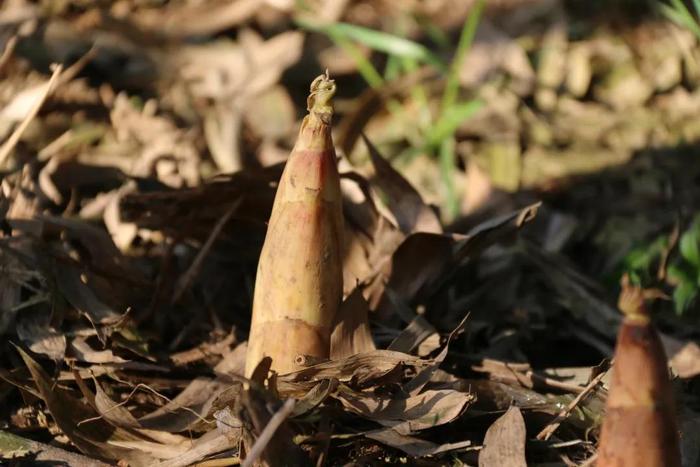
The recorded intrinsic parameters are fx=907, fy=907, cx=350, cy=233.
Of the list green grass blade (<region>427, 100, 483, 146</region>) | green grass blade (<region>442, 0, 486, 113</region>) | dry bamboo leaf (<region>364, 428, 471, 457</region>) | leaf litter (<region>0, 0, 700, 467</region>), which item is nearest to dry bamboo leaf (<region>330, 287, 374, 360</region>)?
leaf litter (<region>0, 0, 700, 467</region>)

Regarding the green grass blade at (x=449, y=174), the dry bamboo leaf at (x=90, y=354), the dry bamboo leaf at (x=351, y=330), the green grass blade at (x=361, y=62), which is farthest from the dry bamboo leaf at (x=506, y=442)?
the green grass blade at (x=361, y=62)

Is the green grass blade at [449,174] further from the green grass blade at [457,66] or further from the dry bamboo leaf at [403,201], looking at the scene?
the dry bamboo leaf at [403,201]

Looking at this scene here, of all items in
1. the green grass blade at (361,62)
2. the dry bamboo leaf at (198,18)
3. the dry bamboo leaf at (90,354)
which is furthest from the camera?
the dry bamboo leaf at (198,18)

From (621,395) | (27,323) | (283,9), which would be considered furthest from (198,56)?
(621,395)

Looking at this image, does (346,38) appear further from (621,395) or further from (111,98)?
(621,395)

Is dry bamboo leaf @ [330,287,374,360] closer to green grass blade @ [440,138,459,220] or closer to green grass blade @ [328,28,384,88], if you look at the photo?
green grass blade @ [440,138,459,220]

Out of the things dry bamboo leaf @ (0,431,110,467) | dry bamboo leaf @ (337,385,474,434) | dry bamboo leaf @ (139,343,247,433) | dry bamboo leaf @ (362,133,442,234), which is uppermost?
dry bamboo leaf @ (362,133,442,234)

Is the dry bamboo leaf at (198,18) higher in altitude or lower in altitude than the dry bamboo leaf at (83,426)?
higher
